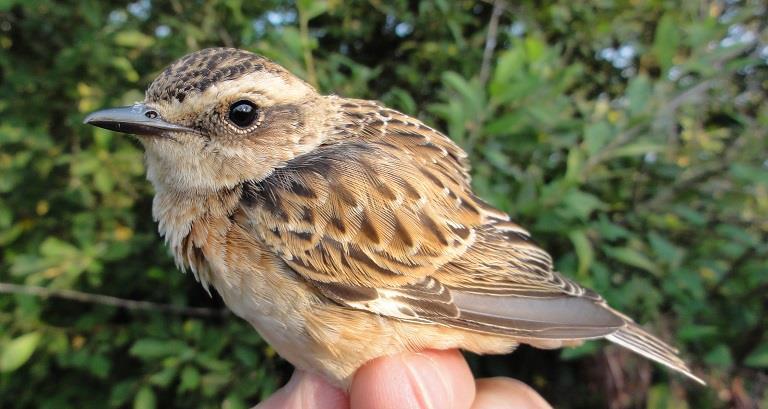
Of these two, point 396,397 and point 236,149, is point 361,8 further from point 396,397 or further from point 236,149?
point 396,397

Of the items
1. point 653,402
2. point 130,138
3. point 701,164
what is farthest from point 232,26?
point 653,402

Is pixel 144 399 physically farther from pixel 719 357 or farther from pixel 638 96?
pixel 638 96

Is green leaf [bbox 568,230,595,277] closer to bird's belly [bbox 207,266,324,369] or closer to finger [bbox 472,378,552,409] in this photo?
finger [bbox 472,378,552,409]

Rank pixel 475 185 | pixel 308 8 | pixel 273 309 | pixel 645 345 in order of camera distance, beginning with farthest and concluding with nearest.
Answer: pixel 308 8
pixel 475 185
pixel 645 345
pixel 273 309

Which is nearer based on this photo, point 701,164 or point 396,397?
point 396,397

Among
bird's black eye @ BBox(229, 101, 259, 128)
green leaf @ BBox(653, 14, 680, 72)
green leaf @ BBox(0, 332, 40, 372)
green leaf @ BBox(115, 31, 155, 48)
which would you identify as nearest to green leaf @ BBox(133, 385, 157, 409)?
green leaf @ BBox(0, 332, 40, 372)

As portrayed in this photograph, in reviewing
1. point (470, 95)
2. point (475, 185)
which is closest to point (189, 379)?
point (475, 185)
